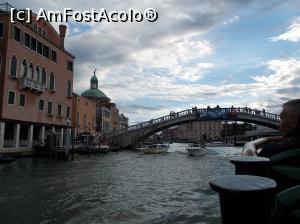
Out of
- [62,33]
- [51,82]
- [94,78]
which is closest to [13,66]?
[51,82]

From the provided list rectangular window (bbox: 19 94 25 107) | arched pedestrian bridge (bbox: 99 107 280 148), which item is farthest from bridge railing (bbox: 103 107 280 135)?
rectangular window (bbox: 19 94 25 107)

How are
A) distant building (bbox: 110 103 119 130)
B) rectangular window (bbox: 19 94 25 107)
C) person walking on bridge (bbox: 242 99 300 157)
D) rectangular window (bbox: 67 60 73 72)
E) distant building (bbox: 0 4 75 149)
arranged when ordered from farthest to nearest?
1. distant building (bbox: 110 103 119 130)
2. rectangular window (bbox: 67 60 73 72)
3. rectangular window (bbox: 19 94 25 107)
4. distant building (bbox: 0 4 75 149)
5. person walking on bridge (bbox: 242 99 300 157)

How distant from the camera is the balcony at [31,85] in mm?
18109

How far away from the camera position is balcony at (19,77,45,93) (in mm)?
18109

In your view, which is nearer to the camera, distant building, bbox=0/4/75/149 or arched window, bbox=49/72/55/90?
distant building, bbox=0/4/75/149

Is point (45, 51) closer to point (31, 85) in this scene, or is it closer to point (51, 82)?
point (51, 82)

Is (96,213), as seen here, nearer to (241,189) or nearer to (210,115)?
(241,189)

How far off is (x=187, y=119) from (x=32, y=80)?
16717 mm

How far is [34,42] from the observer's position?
19.8 m

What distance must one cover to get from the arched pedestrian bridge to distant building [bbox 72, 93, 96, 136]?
2.09 meters

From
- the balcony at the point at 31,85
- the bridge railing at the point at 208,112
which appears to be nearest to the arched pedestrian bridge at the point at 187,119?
the bridge railing at the point at 208,112

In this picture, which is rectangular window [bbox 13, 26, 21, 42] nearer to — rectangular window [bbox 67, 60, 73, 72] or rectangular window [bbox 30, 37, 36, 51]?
rectangular window [bbox 30, 37, 36, 51]

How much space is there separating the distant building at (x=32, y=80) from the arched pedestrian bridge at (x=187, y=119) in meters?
9.86

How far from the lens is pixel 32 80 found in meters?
18.9
